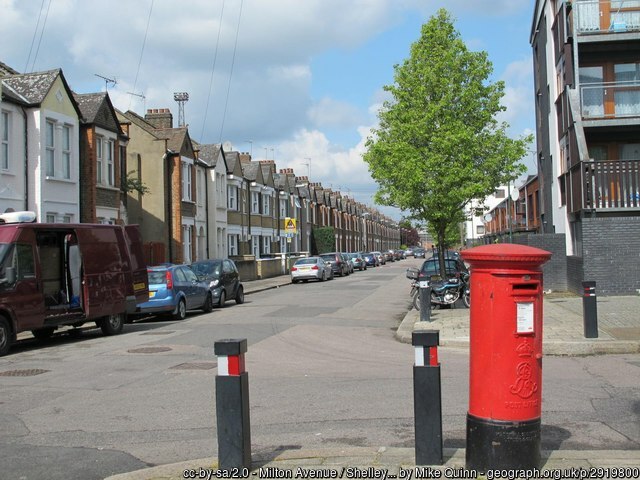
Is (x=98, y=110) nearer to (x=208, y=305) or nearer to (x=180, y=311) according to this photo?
(x=208, y=305)

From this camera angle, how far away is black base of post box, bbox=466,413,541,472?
4859 millimetres

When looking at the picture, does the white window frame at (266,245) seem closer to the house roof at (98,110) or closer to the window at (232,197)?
the window at (232,197)

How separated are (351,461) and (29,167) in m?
21.0

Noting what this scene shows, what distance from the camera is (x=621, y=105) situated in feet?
76.1

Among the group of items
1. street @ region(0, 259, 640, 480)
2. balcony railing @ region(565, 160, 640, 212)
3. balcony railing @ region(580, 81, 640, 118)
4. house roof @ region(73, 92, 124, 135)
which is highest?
house roof @ region(73, 92, 124, 135)

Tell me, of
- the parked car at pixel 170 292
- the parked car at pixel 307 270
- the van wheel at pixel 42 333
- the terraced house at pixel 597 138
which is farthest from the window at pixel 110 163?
the terraced house at pixel 597 138

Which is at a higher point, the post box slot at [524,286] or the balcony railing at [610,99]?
the balcony railing at [610,99]

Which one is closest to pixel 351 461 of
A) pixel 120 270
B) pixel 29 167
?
pixel 120 270

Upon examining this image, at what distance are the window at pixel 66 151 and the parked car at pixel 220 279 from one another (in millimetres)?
5935

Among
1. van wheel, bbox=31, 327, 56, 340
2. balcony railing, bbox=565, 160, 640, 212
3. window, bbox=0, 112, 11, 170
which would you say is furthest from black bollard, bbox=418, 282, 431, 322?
window, bbox=0, 112, 11, 170

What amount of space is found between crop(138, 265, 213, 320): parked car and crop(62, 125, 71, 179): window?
755 cm

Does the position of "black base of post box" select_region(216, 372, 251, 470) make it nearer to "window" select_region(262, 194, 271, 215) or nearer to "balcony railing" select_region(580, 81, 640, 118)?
"balcony railing" select_region(580, 81, 640, 118)

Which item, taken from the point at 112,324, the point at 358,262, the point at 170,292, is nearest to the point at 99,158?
the point at 170,292

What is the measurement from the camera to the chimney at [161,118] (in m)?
39.3
